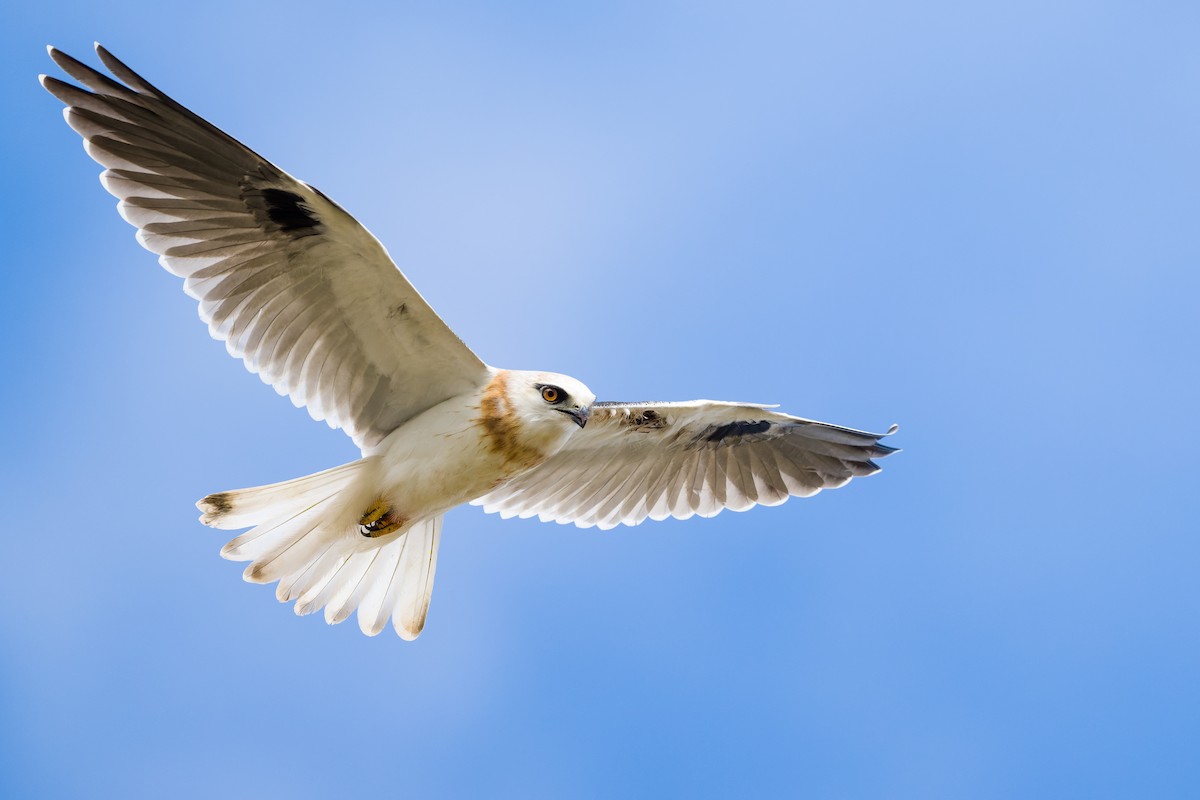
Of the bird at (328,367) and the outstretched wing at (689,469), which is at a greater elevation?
the outstretched wing at (689,469)

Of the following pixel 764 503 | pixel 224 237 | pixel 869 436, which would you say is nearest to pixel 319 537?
pixel 224 237

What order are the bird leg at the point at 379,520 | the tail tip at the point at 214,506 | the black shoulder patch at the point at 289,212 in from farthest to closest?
the bird leg at the point at 379,520
the tail tip at the point at 214,506
the black shoulder patch at the point at 289,212

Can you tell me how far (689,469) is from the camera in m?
9.29

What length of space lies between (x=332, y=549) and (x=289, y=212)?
2.12 meters

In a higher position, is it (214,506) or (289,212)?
(289,212)

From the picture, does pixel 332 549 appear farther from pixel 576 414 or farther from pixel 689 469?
pixel 689 469

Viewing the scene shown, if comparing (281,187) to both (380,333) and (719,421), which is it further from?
(719,421)

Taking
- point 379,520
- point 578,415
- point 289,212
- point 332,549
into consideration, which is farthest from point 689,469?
point 289,212

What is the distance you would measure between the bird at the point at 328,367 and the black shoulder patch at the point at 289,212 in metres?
0.01

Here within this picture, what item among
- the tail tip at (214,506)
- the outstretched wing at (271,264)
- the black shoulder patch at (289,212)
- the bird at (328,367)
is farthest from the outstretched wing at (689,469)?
the black shoulder patch at (289,212)

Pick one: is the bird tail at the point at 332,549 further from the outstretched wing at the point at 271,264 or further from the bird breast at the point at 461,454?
the outstretched wing at the point at 271,264

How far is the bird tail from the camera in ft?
25.0

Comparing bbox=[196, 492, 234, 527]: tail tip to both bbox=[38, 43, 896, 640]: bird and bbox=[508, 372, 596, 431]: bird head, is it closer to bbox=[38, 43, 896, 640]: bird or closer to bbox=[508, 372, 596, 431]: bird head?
bbox=[38, 43, 896, 640]: bird

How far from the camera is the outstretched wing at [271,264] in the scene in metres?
7.22
